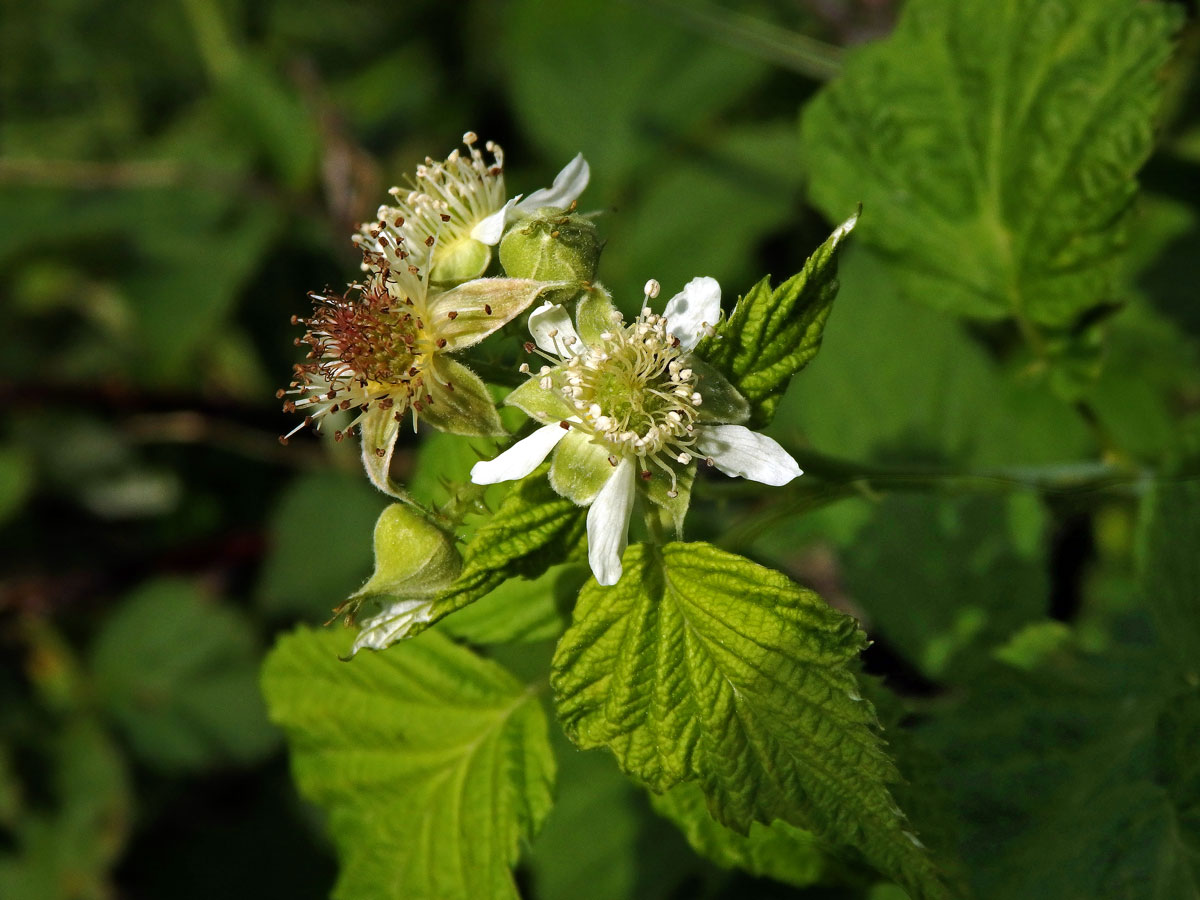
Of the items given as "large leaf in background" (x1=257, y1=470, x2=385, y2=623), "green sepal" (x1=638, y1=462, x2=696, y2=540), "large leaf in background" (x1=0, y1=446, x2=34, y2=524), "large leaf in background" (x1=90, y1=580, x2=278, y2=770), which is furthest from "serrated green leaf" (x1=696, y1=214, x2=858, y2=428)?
"large leaf in background" (x1=0, y1=446, x2=34, y2=524)

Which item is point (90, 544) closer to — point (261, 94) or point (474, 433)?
point (261, 94)

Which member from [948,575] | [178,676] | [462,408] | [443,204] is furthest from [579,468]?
[178,676]

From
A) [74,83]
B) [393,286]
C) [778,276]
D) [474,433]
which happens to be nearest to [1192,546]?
[474,433]

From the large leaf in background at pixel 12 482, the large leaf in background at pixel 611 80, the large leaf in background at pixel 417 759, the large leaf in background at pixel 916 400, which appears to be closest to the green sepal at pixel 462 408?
the large leaf in background at pixel 417 759

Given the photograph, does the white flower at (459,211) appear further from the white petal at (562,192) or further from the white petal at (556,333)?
the white petal at (556,333)

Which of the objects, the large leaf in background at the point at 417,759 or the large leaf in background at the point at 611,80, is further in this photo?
the large leaf in background at the point at 611,80

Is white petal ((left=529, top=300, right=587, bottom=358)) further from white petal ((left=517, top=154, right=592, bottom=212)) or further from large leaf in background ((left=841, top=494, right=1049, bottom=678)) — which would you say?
large leaf in background ((left=841, top=494, right=1049, bottom=678))

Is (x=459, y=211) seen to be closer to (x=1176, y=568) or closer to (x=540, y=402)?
(x=540, y=402)
